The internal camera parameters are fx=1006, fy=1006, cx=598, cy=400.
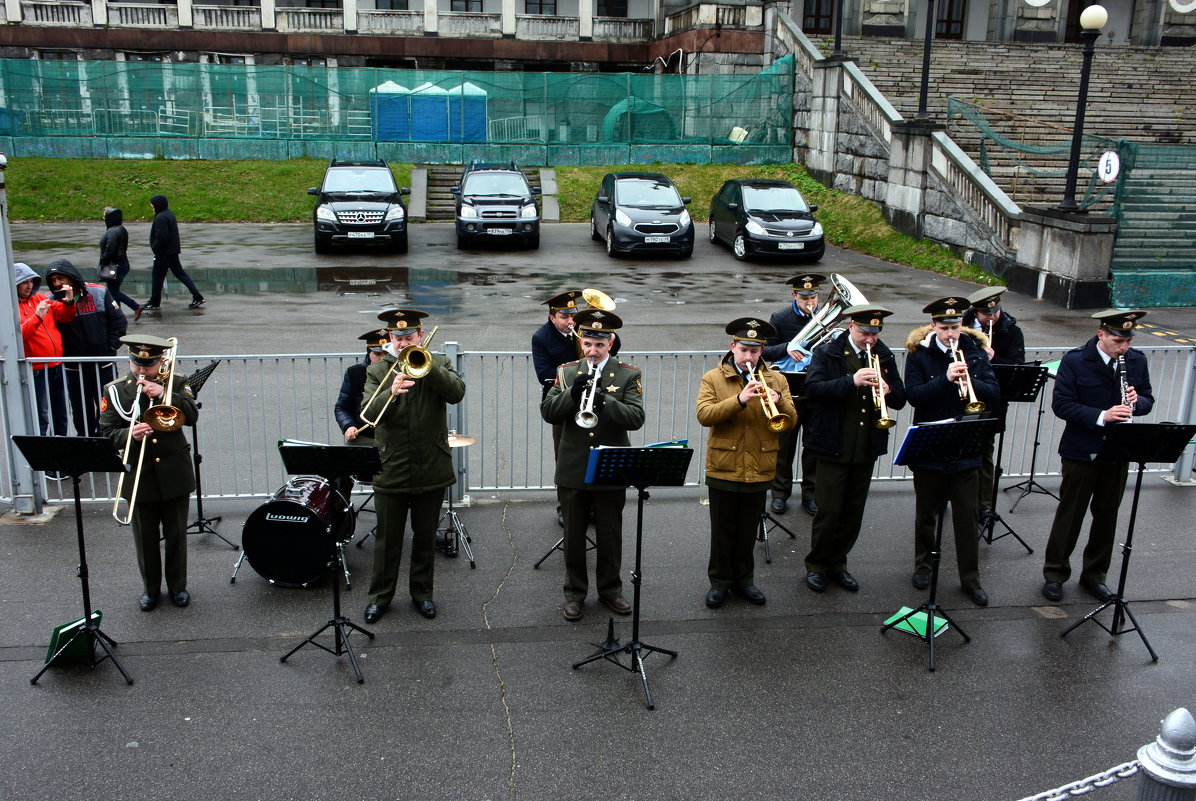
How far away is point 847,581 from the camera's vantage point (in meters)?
7.68

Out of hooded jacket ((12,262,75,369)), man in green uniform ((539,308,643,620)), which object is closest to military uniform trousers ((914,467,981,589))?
man in green uniform ((539,308,643,620))

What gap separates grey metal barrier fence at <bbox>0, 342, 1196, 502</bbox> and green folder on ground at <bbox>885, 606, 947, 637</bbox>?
2.81m

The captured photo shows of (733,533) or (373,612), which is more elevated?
(733,533)

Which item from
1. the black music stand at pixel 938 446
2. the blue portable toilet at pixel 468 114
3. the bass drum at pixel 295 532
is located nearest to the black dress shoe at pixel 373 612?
the bass drum at pixel 295 532

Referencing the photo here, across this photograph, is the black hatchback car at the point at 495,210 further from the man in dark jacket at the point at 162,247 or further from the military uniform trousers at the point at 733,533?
the military uniform trousers at the point at 733,533

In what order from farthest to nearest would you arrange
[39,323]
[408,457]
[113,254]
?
[113,254] → [39,323] → [408,457]

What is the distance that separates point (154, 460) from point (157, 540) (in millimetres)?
601

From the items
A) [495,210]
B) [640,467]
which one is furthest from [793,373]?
[495,210]

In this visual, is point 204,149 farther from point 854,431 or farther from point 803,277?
point 854,431

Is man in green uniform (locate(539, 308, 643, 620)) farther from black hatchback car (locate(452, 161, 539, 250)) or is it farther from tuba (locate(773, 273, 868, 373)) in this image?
black hatchback car (locate(452, 161, 539, 250))

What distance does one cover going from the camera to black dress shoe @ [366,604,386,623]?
701 cm

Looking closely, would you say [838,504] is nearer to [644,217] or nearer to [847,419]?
[847,419]

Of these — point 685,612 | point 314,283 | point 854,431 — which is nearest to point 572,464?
point 685,612

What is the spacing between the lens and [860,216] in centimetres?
2569
